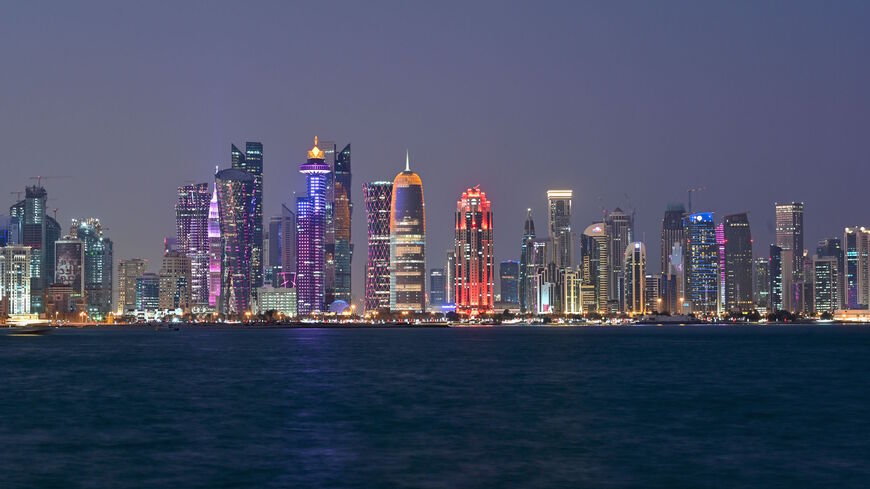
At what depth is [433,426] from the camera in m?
65.1

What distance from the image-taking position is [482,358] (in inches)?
5655

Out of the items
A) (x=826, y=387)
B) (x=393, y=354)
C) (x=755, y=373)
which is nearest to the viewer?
(x=826, y=387)

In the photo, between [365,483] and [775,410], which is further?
[775,410]

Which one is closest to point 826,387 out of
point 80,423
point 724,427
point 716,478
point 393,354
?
point 724,427

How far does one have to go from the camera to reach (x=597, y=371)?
114m

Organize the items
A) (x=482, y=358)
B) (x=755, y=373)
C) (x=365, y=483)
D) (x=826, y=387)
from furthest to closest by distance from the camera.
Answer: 1. (x=482, y=358)
2. (x=755, y=373)
3. (x=826, y=387)
4. (x=365, y=483)

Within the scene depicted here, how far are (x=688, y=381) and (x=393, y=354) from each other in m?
62.8

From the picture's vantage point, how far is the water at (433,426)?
4812 centimetres

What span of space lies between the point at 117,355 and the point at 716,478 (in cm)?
12445

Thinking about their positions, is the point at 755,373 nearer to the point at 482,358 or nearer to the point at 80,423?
the point at 482,358

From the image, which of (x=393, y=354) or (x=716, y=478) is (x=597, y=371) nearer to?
(x=393, y=354)

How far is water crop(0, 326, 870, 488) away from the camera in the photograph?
4812cm

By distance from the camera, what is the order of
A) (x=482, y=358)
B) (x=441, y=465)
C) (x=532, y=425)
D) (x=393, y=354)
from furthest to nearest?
(x=393, y=354), (x=482, y=358), (x=532, y=425), (x=441, y=465)

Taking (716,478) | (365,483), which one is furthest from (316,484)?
(716,478)
